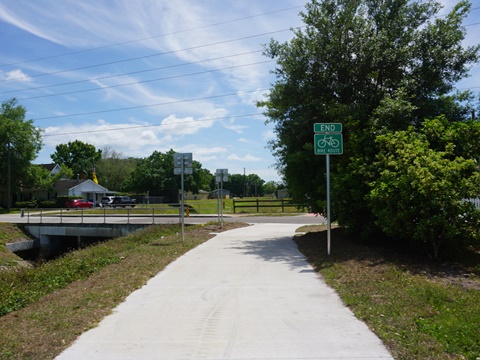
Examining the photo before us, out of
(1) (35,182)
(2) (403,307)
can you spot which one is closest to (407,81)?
(2) (403,307)

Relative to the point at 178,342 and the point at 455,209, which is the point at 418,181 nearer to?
the point at 455,209

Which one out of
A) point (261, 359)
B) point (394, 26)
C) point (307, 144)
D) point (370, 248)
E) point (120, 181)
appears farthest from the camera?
point (120, 181)

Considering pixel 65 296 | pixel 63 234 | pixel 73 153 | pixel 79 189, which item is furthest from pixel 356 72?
pixel 73 153

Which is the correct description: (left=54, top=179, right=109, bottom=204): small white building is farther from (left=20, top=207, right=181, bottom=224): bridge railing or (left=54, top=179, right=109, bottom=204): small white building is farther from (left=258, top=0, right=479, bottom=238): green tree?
(left=258, top=0, right=479, bottom=238): green tree

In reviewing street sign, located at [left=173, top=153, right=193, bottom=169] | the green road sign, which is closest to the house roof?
street sign, located at [left=173, top=153, right=193, bottom=169]

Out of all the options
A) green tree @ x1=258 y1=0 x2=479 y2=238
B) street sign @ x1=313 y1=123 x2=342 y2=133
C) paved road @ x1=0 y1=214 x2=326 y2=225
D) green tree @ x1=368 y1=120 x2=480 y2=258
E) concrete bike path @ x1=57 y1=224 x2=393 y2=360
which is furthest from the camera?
paved road @ x1=0 y1=214 x2=326 y2=225

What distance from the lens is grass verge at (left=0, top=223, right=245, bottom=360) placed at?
512 centimetres

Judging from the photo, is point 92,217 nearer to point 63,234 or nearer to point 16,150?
point 63,234

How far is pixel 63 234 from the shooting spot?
27281 millimetres

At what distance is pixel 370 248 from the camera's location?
1125 centimetres

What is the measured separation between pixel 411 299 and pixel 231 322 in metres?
2.80

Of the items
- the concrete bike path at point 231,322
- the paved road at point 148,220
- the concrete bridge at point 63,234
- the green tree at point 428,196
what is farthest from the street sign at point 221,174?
the green tree at point 428,196

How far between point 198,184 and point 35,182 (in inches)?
1116

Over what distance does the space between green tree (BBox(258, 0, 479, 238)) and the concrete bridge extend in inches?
574
